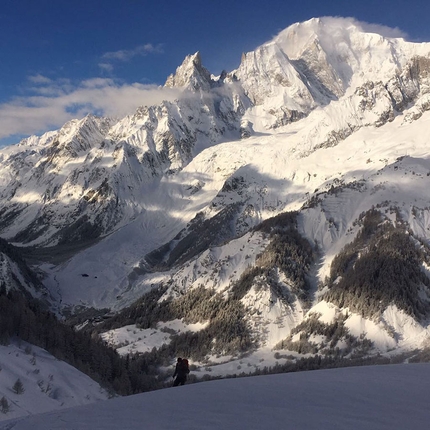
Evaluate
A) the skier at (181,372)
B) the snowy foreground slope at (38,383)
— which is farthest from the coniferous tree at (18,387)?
the skier at (181,372)

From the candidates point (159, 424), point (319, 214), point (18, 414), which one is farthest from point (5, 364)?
point (319, 214)

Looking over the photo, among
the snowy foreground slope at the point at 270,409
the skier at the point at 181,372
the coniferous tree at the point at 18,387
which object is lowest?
the skier at the point at 181,372

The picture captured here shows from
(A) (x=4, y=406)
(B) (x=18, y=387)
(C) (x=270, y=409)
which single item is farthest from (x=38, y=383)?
(C) (x=270, y=409)

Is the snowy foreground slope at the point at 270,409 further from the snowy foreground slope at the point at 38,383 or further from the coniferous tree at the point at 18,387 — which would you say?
the coniferous tree at the point at 18,387

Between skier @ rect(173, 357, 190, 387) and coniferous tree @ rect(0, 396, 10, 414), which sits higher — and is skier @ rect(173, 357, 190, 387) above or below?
below

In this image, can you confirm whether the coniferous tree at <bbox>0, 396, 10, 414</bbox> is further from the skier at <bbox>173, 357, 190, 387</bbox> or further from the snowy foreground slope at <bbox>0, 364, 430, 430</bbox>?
the skier at <bbox>173, 357, 190, 387</bbox>

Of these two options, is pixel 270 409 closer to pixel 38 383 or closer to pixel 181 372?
pixel 38 383

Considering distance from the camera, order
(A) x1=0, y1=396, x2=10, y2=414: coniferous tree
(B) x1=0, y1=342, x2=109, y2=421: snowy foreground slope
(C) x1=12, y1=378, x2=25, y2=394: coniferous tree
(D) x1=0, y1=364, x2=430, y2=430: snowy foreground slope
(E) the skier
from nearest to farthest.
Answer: (D) x1=0, y1=364, x2=430, y2=430: snowy foreground slope
(A) x1=0, y1=396, x2=10, y2=414: coniferous tree
(B) x1=0, y1=342, x2=109, y2=421: snowy foreground slope
(C) x1=12, y1=378, x2=25, y2=394: coniferous tree
(E) the skier

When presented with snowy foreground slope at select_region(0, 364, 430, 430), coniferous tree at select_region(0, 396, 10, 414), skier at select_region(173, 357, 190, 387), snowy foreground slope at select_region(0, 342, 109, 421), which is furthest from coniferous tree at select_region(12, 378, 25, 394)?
skier at select_region(173, 357, 190, 387)

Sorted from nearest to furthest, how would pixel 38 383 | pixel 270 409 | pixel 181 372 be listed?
pixel 270 409 → pixel 38 383 → pixel 181 372
